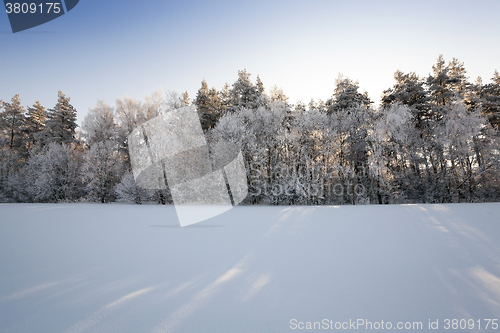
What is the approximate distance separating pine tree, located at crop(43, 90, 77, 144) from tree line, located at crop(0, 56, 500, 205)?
490 cm

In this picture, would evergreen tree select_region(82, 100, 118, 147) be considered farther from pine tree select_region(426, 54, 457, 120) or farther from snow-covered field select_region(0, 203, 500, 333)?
pine tree select_region(426, 54, 457, 120)

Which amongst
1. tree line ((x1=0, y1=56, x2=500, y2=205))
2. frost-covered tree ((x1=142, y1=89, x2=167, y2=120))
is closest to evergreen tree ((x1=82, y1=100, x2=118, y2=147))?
tree line ((x1=0, y1=56, x2=500, y2=205))

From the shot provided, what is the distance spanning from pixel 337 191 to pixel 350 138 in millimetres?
3927

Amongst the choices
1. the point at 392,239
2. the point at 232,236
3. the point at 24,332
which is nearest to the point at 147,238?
the point at 232,236

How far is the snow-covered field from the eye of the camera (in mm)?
1688

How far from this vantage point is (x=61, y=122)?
22.8 m

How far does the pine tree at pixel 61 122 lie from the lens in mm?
21547

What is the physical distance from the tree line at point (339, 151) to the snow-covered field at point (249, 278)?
800 centimetres

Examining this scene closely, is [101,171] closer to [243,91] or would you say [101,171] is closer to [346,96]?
[243,91]

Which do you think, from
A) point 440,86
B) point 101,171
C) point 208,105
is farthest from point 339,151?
point 101,171

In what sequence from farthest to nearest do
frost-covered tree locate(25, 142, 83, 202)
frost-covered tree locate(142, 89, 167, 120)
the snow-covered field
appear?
frost-covered tree locate(142, 89, 167, 120) < frost-covered tree locate(25, 142, 83, 202) < the snow-covered field

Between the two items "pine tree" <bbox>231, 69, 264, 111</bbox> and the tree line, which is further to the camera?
"pine tree" <bbox>231, 69, 264, 111</bbox>

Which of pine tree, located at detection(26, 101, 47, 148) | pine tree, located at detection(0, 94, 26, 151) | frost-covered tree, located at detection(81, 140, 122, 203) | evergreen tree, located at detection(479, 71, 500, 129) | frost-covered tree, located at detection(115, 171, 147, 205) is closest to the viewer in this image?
frost-covered tree, located at detection(115, 171, 147, 205)

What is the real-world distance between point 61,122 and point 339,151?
29824 millimetres
